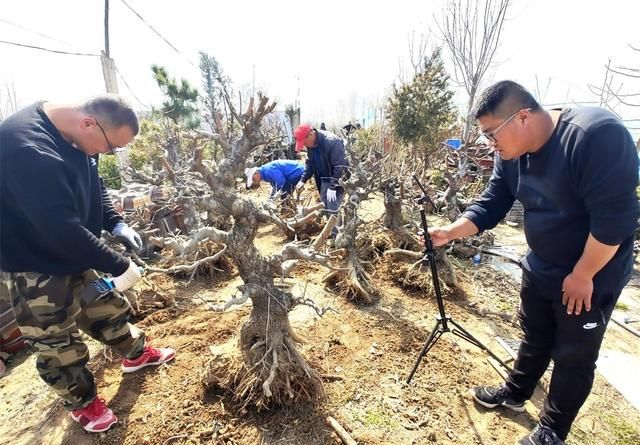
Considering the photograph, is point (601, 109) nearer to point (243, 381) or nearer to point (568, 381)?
point (568, 381)

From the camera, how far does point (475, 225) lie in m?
2.18

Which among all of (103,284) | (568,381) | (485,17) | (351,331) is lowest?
(351,331)

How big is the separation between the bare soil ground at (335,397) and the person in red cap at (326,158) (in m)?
2.11

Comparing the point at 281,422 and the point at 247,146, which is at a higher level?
the point at 247,146

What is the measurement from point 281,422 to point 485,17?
9.96m

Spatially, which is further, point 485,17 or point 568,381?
point 485,17

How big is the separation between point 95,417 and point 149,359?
1.68ft

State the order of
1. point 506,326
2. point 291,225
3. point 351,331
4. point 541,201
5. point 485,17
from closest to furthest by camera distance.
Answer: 1. point 541,201
2. point 291,225
3. point 351,331
4. point 506,326
5. point 485,17

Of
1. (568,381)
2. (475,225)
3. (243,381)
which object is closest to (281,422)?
(243,381)

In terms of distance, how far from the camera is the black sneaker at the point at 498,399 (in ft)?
7.25

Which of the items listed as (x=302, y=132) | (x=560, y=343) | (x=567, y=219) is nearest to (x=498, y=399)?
(x=560, y=343)

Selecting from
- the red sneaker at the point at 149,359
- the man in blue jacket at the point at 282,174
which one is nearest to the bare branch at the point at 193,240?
the red sneaker at the point at 149,359

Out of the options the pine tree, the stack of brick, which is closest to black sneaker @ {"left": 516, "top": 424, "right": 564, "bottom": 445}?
the stack of brick

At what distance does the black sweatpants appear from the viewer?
1.64 m
